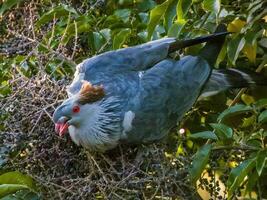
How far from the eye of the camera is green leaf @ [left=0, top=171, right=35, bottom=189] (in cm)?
282

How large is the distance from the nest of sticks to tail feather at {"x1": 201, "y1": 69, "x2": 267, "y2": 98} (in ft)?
1.95

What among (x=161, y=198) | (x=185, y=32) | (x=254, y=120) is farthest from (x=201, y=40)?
(x=161, y=198)

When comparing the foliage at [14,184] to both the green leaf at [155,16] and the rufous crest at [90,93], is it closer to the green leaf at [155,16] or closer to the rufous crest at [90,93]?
the rufous crest at [90,93]

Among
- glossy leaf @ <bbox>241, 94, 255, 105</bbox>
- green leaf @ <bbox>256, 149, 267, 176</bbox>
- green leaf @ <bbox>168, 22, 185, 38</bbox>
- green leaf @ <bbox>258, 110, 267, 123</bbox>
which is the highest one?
green leaf @ <bbox>168, 22, 185, 38</bbox>

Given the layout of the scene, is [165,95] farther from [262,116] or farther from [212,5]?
[262,116]

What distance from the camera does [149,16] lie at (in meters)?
3.56

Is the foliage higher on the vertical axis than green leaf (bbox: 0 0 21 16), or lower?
lower

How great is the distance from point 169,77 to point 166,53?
117 millimetres

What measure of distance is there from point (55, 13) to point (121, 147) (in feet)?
2.34

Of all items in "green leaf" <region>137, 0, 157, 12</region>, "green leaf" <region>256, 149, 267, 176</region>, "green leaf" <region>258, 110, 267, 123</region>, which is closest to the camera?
"green leaf" <region>256, 149, 267, 176</region>

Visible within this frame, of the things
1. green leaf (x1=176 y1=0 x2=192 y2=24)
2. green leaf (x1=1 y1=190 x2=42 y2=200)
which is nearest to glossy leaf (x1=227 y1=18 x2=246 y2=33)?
green leaf (x1=176 y1=0 x2=192 y2=24)

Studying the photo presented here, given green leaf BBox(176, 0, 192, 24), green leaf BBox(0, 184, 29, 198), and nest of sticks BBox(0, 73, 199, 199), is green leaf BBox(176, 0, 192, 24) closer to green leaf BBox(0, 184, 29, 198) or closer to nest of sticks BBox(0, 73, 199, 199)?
nest of sticks BBox(0, 73, 199, 199)

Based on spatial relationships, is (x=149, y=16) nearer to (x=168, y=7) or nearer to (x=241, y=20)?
(x=168, y=7)

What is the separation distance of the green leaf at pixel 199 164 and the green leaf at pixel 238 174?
0.12 meters
